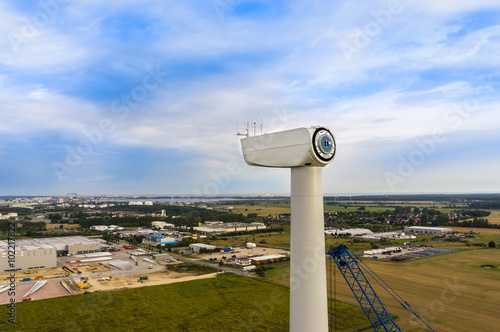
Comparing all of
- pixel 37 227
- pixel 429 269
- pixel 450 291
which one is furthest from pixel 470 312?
pixel 37 227

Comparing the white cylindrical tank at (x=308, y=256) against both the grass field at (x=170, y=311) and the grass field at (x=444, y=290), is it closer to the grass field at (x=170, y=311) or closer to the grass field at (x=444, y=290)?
the grass field at (x=170, y=311)

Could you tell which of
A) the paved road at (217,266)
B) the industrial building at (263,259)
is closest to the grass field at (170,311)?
the paved road at (217,266)

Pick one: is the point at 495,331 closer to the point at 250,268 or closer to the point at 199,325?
the point at 199,325

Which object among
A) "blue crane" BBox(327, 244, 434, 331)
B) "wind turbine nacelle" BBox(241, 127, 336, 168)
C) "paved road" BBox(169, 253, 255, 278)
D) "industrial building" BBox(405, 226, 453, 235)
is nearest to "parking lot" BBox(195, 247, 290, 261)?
"paved road" BBox(169, 253, 255, 278)

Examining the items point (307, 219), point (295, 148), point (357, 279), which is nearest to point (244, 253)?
point (357, 279)

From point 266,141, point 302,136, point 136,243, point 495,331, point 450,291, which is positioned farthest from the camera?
point 136,243

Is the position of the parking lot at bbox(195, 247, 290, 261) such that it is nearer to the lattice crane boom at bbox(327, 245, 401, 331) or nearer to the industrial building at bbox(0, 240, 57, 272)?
the industrial building at bbox(0, 240, 57, 272)

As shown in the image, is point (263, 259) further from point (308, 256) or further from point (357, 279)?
point (308, 256)
